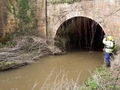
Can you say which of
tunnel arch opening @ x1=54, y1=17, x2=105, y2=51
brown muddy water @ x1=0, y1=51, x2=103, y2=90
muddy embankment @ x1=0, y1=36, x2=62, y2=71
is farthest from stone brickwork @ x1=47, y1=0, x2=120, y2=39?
brown muddy water @ x1=0, y1=51, x2=103, y2=90

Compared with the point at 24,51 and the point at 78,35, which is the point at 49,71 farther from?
the point at 78,35

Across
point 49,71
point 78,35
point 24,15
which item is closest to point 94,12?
point 49,71

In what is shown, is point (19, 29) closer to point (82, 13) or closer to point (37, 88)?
point (82, 13)

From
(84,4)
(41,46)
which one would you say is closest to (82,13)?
(84,4)

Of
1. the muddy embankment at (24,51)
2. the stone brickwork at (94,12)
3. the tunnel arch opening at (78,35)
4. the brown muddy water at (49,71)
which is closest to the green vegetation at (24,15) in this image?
the muddy embankment at (24,51)

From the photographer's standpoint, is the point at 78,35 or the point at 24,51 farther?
the point at 78,35

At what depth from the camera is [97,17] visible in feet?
35.1

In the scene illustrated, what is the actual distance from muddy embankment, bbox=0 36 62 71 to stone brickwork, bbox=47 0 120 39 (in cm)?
120

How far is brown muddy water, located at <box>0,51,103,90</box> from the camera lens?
27.3 ft

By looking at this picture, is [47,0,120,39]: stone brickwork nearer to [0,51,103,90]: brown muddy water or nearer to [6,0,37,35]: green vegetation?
[6,0,37,35]: green vegetation

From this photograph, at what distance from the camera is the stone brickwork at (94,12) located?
33.8ft

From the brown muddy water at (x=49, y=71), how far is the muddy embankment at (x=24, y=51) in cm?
26

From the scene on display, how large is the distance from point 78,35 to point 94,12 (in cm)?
403

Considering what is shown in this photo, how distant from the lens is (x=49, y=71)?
31.5ft
